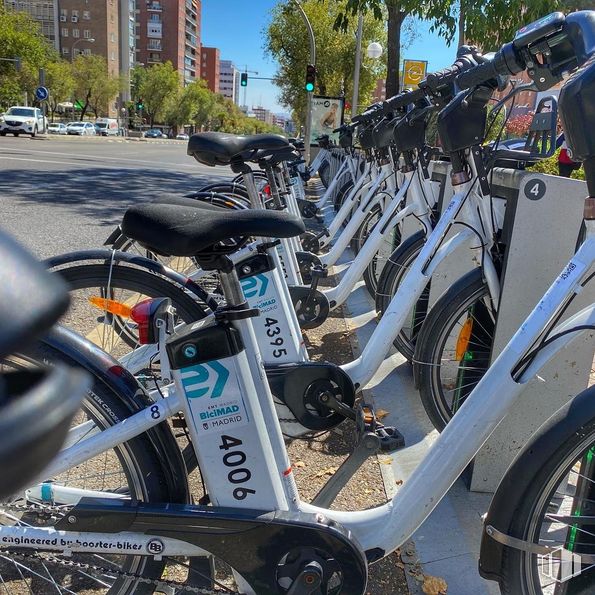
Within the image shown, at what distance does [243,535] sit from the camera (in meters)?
1.58

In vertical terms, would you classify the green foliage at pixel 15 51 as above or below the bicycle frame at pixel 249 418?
above

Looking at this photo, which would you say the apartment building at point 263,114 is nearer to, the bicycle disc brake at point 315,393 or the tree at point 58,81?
the tree at point 58,81

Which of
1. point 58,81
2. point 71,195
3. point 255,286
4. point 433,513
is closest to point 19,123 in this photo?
point 71,195

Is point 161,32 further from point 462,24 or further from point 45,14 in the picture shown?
point 462,24

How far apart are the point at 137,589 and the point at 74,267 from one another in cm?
126

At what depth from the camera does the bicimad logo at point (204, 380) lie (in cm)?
156

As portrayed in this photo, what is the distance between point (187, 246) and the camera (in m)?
1.43

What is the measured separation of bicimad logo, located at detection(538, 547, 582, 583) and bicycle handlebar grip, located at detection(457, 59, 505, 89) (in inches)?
62.9

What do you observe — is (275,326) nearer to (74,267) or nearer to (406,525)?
(74,267)

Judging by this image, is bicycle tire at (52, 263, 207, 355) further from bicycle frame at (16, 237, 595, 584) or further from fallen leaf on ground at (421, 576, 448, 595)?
fallen leaf on ground at (421, 576, 448, 595)

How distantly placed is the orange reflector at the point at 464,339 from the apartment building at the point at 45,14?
99901 millimetres

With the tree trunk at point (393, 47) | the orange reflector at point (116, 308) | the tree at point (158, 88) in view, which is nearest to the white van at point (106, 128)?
the tree at point (158, 88)

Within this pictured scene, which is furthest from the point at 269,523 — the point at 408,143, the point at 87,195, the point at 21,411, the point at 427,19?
the point at 87,195

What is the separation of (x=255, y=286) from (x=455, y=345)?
971 mm
